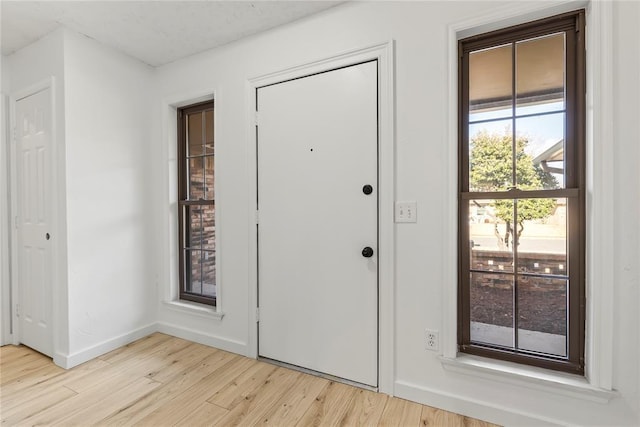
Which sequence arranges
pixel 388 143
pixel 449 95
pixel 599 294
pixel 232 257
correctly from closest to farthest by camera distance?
pixel 599 294
pixel 449 95
pixel 388 143
pixel 232 257

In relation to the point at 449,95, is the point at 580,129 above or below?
below

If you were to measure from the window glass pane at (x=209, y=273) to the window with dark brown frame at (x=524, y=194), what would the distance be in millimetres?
2027

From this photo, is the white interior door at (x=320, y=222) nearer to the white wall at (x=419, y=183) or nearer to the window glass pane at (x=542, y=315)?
the white wall at (x=419, y=183)

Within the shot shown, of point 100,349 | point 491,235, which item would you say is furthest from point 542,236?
point 100,349

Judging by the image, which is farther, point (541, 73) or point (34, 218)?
point (34, 218)

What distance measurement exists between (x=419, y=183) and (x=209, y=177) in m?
1.88

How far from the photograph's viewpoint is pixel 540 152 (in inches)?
63.5

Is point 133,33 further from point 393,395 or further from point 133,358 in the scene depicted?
point 393,395

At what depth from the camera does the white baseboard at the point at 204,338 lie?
2.36m

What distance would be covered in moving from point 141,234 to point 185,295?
27.5 inches

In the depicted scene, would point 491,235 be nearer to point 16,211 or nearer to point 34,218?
point 34,218

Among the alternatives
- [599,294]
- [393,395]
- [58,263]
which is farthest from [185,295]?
[599,294]

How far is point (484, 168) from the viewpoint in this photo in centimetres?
173

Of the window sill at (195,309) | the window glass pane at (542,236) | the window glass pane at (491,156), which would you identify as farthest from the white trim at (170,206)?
the window glass pane at (542,236)
